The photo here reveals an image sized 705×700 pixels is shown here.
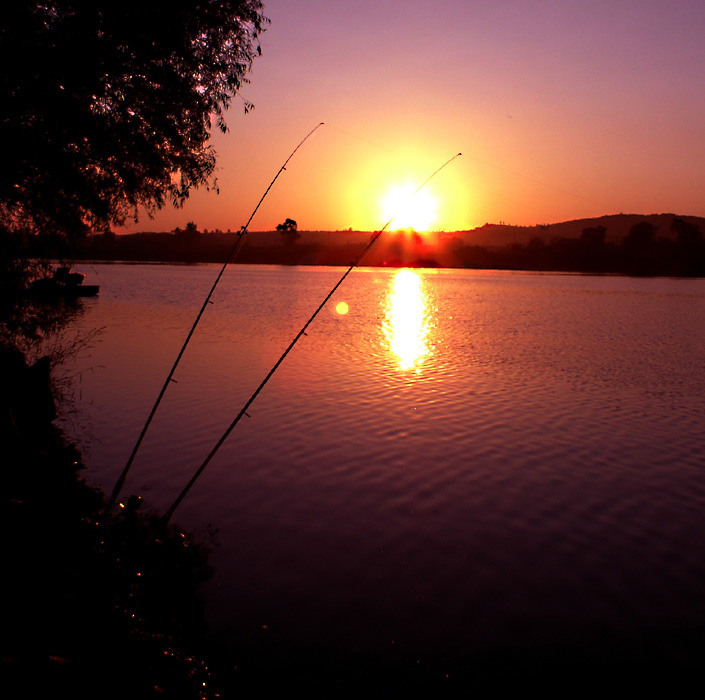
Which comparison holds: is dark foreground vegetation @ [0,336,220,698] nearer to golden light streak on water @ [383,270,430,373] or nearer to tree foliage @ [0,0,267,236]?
tree foliage @ [0,0,267,236]

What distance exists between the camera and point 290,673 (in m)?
4.40

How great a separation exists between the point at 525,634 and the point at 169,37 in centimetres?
1146

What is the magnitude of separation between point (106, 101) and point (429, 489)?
975 centimetres

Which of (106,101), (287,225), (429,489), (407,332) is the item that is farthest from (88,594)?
(287,225)

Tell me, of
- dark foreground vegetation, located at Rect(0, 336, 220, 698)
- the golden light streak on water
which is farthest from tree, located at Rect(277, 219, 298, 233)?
dark foreground vegetation, located at Rect(0, 336, 220, 698)

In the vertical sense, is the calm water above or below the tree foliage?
below

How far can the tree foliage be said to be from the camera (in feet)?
30.8

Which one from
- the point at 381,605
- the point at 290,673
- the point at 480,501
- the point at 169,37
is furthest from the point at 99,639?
the point at 169,37

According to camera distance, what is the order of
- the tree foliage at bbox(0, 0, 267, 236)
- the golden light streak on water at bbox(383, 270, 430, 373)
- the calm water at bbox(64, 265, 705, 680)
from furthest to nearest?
the golden light streak on water at bbox(383, 270, 430, 373)
the tree foliage at bbox(0, 0, 267, 236)
the calm water at bbox(64, 265, 705, 680)

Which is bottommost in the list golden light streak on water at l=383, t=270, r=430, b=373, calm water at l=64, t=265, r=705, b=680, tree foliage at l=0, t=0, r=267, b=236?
golden light streak on water at l=383, t=270, r=430, b=373

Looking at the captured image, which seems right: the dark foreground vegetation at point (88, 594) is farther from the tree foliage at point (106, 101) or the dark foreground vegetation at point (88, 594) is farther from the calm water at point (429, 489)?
the tree foliage at point (106, 101)

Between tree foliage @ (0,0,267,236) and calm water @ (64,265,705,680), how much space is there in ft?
15.7

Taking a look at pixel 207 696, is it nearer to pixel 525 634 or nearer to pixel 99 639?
pixel 99 639

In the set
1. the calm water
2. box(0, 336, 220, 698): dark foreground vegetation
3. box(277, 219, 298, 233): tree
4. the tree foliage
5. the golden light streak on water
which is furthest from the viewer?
box(277, 219, 298, 233): tree
